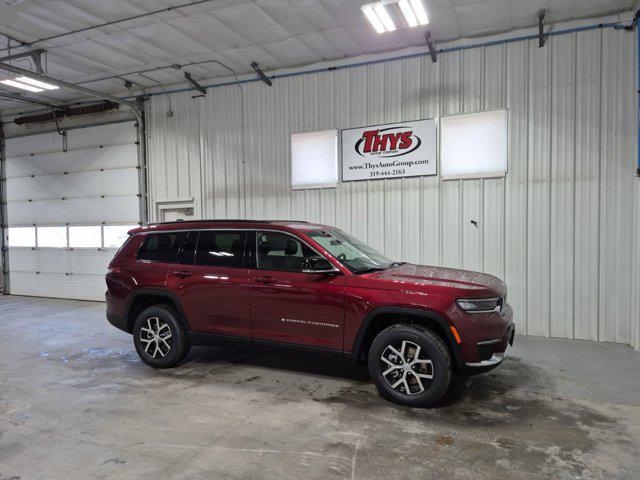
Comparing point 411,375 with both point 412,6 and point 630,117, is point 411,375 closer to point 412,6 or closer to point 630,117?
point 412,6

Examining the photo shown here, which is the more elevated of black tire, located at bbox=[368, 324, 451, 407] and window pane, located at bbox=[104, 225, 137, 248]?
window pane, located at bbox=[104, 225, 137, 248]

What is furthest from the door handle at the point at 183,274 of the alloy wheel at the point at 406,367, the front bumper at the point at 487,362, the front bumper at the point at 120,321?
the front bumper at the point at 487,362

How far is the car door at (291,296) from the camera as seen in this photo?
13.0 feet

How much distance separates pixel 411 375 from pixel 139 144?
27.1ft

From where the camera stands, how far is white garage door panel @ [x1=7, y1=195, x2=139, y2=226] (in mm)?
9625

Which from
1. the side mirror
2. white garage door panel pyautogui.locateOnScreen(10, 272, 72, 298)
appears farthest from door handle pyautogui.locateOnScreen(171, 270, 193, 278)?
white garage door panel pyautogui.locateOnScreen(10, 272, 72, 298)

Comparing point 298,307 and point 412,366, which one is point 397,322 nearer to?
point 412,366

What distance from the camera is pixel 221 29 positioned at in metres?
6.51

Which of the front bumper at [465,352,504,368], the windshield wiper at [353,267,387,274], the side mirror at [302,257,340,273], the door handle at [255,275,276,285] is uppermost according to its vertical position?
the side mirror at [302,257,340,273]

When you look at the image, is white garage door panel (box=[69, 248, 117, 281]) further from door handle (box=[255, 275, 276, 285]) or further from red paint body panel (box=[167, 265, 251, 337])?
door handle (box=[255, 275, 276, 285])

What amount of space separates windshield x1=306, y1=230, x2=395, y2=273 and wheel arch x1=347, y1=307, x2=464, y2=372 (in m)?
0.50

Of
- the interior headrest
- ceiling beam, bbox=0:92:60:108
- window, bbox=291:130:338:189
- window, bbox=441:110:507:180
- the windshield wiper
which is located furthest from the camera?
ceiling beam, bbox=0:92:60:108

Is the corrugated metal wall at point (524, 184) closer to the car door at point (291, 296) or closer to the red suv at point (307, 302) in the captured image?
the red suv at point (307, 302)

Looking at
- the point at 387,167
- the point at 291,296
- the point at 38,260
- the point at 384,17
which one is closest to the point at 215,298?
the point at 291,296
